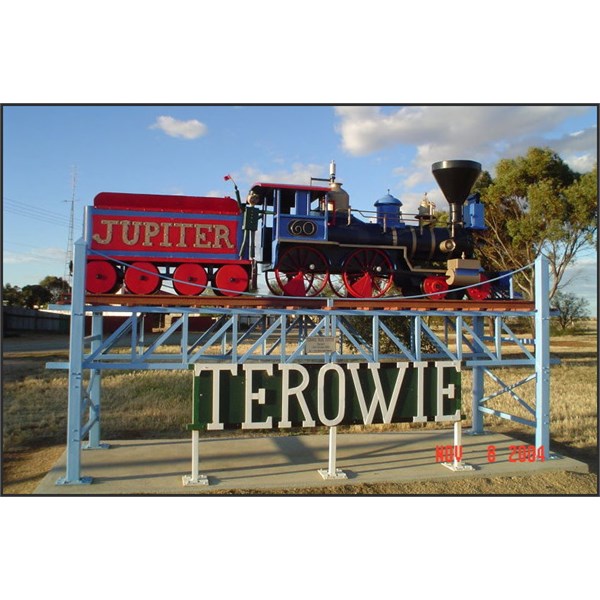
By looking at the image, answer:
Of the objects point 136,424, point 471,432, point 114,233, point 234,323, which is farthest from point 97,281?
point 471,432

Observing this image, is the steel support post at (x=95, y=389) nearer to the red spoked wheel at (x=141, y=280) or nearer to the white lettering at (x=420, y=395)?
the red spoked wheel at (x=141, y=280)

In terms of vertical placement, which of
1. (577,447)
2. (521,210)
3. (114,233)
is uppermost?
(521,210)

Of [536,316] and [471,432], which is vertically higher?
[536,316]

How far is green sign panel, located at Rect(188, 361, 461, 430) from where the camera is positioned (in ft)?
30.3

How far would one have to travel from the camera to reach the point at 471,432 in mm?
13844

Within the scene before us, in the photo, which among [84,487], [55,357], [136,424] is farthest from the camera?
[55,357]

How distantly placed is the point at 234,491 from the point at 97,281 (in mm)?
4737

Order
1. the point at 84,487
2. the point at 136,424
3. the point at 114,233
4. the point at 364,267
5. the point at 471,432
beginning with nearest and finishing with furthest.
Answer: the point at 84,487
the point at 114,233
the point at 364,267
the point at 471,432
the point at 136,424

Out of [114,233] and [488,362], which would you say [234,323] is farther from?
[488,362]

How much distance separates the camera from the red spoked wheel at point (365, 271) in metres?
11.8

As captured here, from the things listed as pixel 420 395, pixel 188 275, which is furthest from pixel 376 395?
pixel 188 275

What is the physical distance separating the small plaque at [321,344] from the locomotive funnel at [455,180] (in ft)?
14.8

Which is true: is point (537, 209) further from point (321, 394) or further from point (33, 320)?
point (33, 320)

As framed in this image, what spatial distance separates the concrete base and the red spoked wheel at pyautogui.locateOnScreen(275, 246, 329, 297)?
11.7 ft
